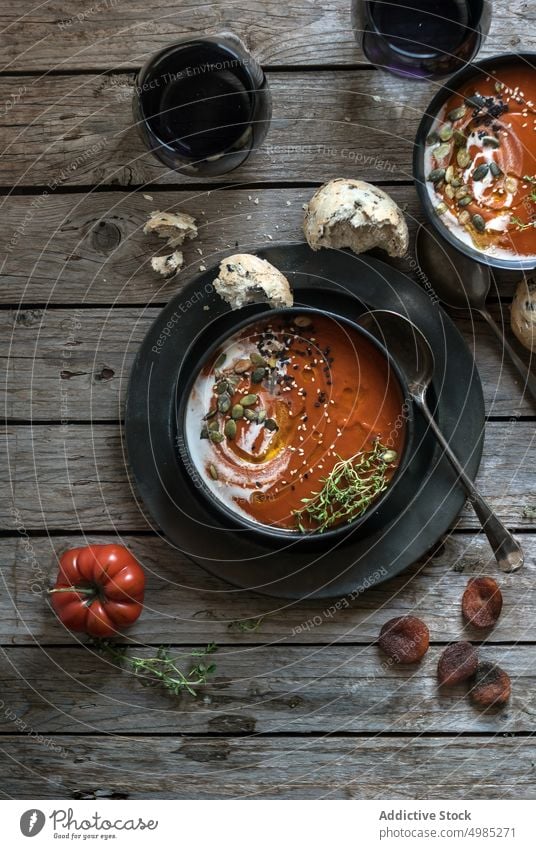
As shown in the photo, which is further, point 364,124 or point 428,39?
point 364,124

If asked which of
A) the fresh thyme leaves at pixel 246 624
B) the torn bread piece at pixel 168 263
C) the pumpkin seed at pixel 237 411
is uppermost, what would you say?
the torn bread piece at pixel 168 263

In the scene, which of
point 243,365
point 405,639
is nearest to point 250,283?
point 243,365

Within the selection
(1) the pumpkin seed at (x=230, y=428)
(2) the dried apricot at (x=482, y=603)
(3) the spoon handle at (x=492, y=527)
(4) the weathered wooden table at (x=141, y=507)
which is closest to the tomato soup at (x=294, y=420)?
(1) the pumpkin seed at (x=230, y=428)

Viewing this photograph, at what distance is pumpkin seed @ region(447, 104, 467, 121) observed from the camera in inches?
67.7

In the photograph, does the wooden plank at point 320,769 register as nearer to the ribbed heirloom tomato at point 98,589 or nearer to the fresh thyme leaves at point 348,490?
the ribbed heirloom tomato at point 98,589

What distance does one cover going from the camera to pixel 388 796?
1866 millimetres

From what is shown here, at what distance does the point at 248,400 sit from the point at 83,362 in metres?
0.42

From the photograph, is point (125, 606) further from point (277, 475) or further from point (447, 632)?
point (447, 632)

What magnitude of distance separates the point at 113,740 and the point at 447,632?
0.77 m

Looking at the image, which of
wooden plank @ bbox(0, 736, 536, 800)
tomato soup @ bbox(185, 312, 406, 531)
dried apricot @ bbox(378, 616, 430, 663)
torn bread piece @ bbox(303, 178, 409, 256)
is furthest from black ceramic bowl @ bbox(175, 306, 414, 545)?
wooden plank @ bbox(0, 736, 536, 800)

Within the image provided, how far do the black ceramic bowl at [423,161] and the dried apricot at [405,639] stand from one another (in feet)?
2.54

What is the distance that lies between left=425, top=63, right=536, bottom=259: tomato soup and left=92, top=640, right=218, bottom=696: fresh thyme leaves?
3.46 feet

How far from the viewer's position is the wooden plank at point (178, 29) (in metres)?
1.83
